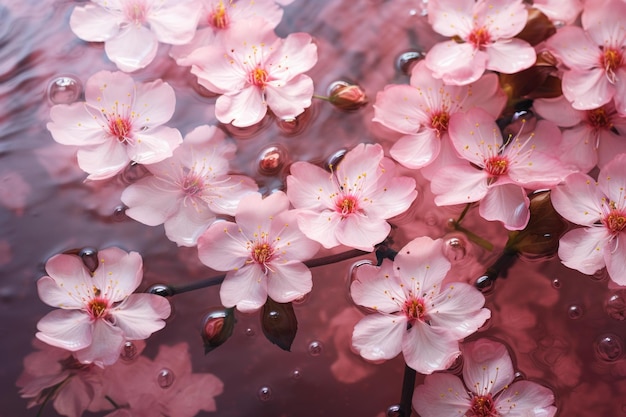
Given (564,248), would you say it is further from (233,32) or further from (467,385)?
(233,32)

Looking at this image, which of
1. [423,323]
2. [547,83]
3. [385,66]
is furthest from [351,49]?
[423,323]

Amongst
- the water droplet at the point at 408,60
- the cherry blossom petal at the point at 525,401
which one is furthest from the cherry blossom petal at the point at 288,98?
the cherry blossom petal at the point at 525,401

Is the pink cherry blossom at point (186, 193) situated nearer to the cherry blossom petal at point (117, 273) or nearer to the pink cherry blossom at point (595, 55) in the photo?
the cherry blossom petal at point (117, 273)

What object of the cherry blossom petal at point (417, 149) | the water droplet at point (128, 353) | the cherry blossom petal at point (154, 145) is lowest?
the water droplet at point (128, 353)

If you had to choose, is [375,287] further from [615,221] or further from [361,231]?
[615,221]

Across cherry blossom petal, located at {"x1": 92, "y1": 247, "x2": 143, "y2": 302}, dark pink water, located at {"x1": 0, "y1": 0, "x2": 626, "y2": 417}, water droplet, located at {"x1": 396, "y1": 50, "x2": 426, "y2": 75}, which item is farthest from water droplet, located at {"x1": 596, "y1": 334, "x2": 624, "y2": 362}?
cherry blossom petal, located at {"x1": 92, "y1": 247, "x2": 143, "y2": 302}

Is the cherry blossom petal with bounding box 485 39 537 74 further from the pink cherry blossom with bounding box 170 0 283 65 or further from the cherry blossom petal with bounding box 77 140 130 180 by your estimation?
the cherry blossom petal with bounding box 77 140 130 180
